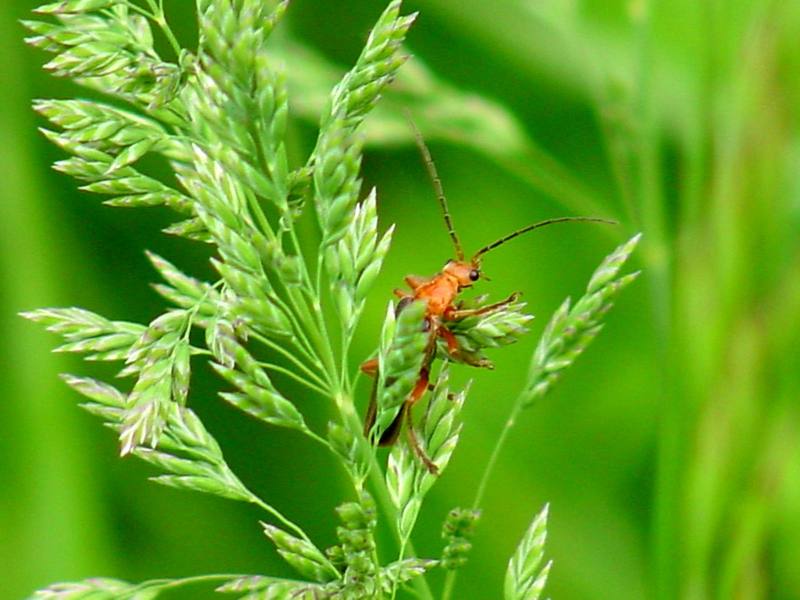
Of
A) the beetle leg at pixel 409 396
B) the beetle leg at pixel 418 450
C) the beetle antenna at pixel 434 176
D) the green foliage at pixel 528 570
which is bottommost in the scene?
the green foliage at pixel 528 570

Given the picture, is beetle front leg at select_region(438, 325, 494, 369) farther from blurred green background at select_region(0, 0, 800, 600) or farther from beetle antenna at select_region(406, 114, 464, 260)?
blurred green background at select_region(0, 0, 800, 600)

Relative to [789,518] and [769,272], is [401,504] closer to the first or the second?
[769,272]

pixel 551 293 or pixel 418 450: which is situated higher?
pixel 551 293

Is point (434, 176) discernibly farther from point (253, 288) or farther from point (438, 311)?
point (253, 288)

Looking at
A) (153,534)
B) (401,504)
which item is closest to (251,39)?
(401,504)

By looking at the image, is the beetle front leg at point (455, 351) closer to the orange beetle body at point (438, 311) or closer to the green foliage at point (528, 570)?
the orange beetle body at point (438, 311)

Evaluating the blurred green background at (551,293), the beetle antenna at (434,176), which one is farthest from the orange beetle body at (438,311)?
the blurred green background at (551,293)

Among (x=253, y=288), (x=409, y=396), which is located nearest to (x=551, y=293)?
(x=409, y=396)
